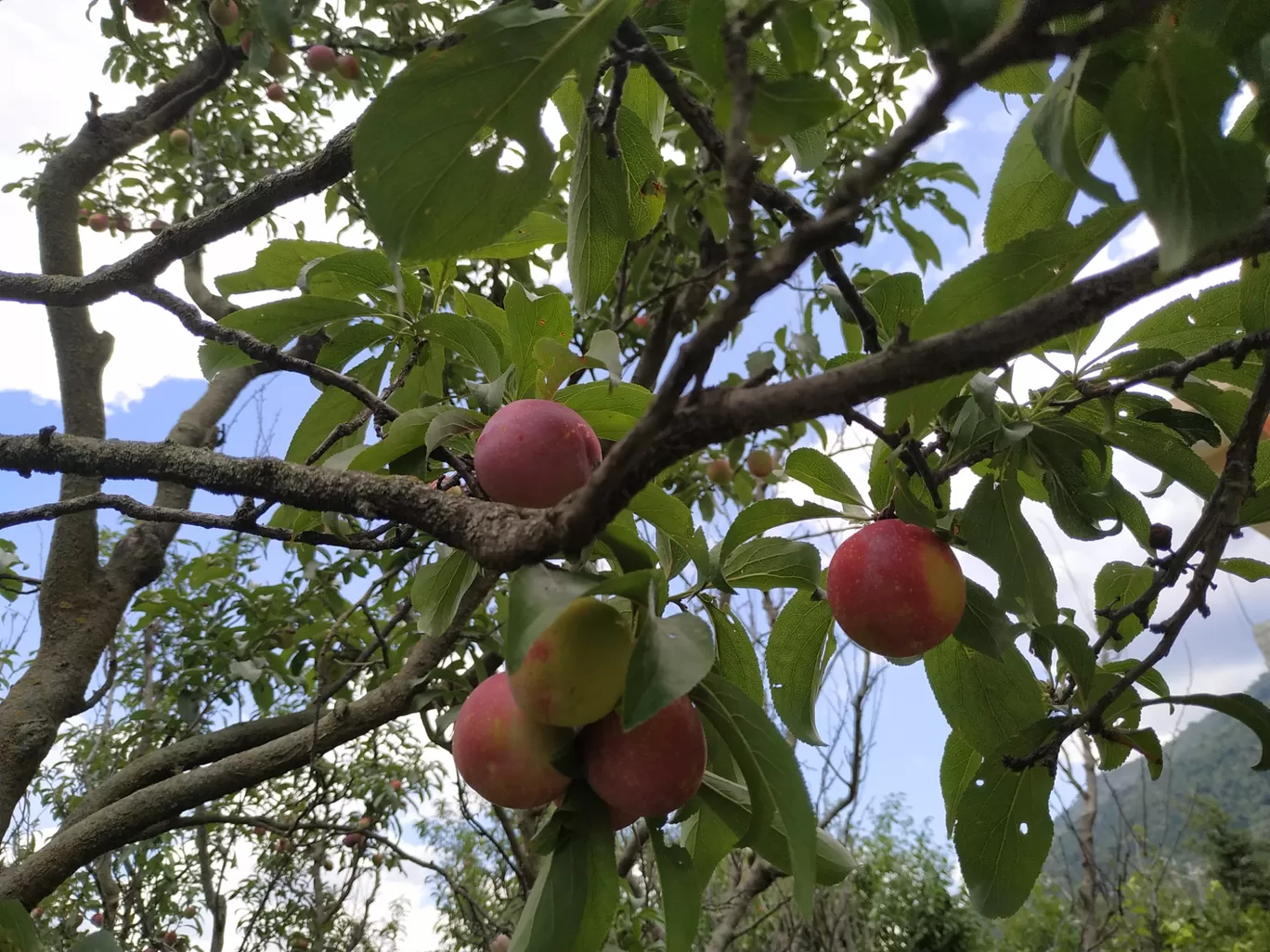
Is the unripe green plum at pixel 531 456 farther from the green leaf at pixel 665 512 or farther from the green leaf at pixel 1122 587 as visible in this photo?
the green leaf at pixel 1122 587

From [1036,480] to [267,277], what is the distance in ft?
2.78

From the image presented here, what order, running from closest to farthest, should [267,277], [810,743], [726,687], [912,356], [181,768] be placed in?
[912,356] → [726,687] → [810,743] → [267,277] → [181,768]

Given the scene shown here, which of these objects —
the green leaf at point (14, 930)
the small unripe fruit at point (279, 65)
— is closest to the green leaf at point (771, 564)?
the green leaf at point (14, 930)

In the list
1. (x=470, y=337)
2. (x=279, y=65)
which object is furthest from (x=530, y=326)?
(x=279, y=65)

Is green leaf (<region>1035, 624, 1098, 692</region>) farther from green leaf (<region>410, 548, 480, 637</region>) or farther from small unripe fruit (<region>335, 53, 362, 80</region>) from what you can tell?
small unripe fruit (<region>335, 53, 362, 80</region>)

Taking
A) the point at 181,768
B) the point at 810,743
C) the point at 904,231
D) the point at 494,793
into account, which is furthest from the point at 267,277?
the point at 904,231

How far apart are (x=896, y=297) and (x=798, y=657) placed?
1.22 feet

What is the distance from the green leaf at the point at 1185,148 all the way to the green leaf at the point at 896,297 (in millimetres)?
250

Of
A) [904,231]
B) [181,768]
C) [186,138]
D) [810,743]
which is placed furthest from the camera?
[186,138]

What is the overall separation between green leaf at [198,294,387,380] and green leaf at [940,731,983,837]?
29.7 inches

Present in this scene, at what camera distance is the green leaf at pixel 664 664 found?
41 cm

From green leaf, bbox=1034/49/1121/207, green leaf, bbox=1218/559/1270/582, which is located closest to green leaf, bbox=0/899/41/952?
green leaf, bbox=1034/49/1121/207

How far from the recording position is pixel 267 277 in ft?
2.84

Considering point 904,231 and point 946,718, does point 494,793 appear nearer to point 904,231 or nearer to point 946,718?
point 946,718
